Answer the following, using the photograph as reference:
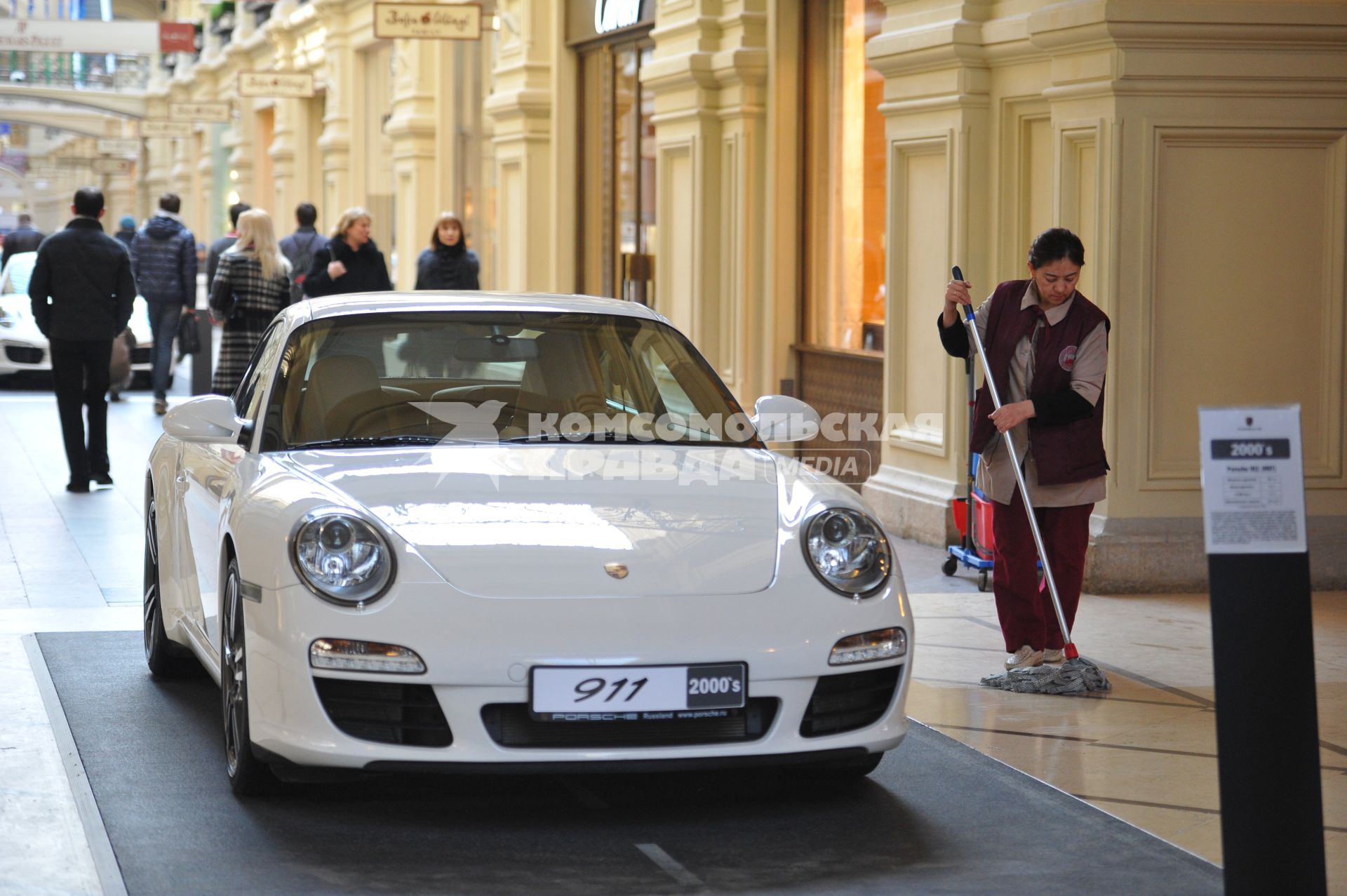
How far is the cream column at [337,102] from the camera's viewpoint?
2422 cm

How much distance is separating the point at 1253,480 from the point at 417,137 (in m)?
17.8

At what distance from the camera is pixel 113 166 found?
183ft

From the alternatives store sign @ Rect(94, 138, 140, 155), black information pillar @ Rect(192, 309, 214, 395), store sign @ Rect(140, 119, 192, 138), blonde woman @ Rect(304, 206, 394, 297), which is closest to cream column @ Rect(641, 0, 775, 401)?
blonde woman @ Rect(304, 206, 394, 297)

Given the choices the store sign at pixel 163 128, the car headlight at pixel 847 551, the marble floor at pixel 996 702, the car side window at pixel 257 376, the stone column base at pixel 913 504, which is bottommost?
the marble floor at pixel 996 702

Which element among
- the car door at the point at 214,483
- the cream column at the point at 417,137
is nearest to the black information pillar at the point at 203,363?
the cream column at the point at 417,137

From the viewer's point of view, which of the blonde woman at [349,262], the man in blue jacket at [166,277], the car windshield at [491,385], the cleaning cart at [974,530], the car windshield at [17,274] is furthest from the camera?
the car windshield at [17,274]

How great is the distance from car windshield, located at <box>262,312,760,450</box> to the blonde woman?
26.0ft

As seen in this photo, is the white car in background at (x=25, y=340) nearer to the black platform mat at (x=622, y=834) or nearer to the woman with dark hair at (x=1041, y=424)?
the woman with dark hair at (x=1041, y=424)

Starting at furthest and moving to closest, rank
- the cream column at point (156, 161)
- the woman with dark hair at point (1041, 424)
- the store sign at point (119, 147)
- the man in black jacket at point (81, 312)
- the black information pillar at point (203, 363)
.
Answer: the store sign at point (119, 147) → the cream column at point (156, 161) → the black information pillar at point (203, 363) → the man in black jacket at point (81, 312) → the woman with dark hair at point (1041, 424)

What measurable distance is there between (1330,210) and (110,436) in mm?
9740

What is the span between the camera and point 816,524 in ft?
15.3

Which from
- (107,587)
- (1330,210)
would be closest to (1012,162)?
(1330,210)

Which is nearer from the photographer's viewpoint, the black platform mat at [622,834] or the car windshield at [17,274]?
the black platform mat at [622,834]

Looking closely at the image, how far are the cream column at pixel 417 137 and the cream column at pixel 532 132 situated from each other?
2.80 meters
